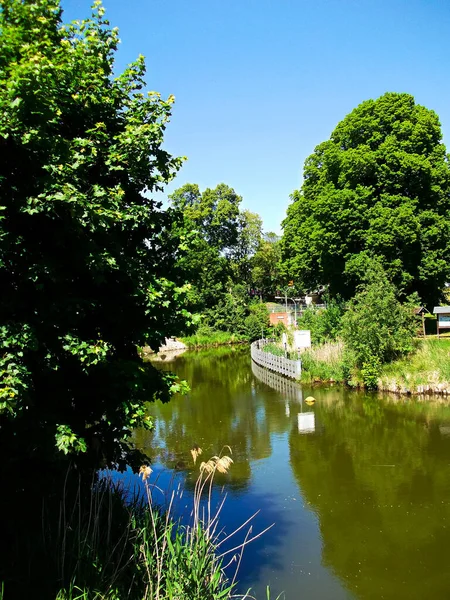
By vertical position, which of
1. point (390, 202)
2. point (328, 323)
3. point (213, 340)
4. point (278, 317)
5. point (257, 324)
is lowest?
point (213, 340)

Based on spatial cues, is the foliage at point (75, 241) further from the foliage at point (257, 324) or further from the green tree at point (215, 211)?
the green tree at point (215, 211)

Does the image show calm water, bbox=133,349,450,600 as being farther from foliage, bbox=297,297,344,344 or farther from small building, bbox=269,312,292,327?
small building, bbox=269,312,292,327

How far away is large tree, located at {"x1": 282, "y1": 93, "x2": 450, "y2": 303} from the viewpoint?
2531 cm

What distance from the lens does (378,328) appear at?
2055cm

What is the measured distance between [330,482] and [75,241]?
8.72 meters

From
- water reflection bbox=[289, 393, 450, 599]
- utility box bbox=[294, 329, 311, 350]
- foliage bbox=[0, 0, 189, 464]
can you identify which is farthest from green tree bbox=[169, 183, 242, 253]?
foliage bbox=[0, 0, 189, 464]

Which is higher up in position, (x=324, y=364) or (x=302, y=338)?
(x=302, y=338)

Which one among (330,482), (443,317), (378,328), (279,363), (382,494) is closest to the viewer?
(382,494)

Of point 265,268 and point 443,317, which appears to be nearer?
point 443,317

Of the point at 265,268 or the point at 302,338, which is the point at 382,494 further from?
the point at 265,268

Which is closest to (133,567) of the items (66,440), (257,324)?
(66,440)

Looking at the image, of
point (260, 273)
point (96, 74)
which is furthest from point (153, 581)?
point (260, 273)

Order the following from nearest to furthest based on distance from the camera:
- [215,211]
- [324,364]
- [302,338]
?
[324,364] → [302,338] → [215,211]

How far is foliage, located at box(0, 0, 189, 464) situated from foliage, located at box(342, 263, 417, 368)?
585 inches
